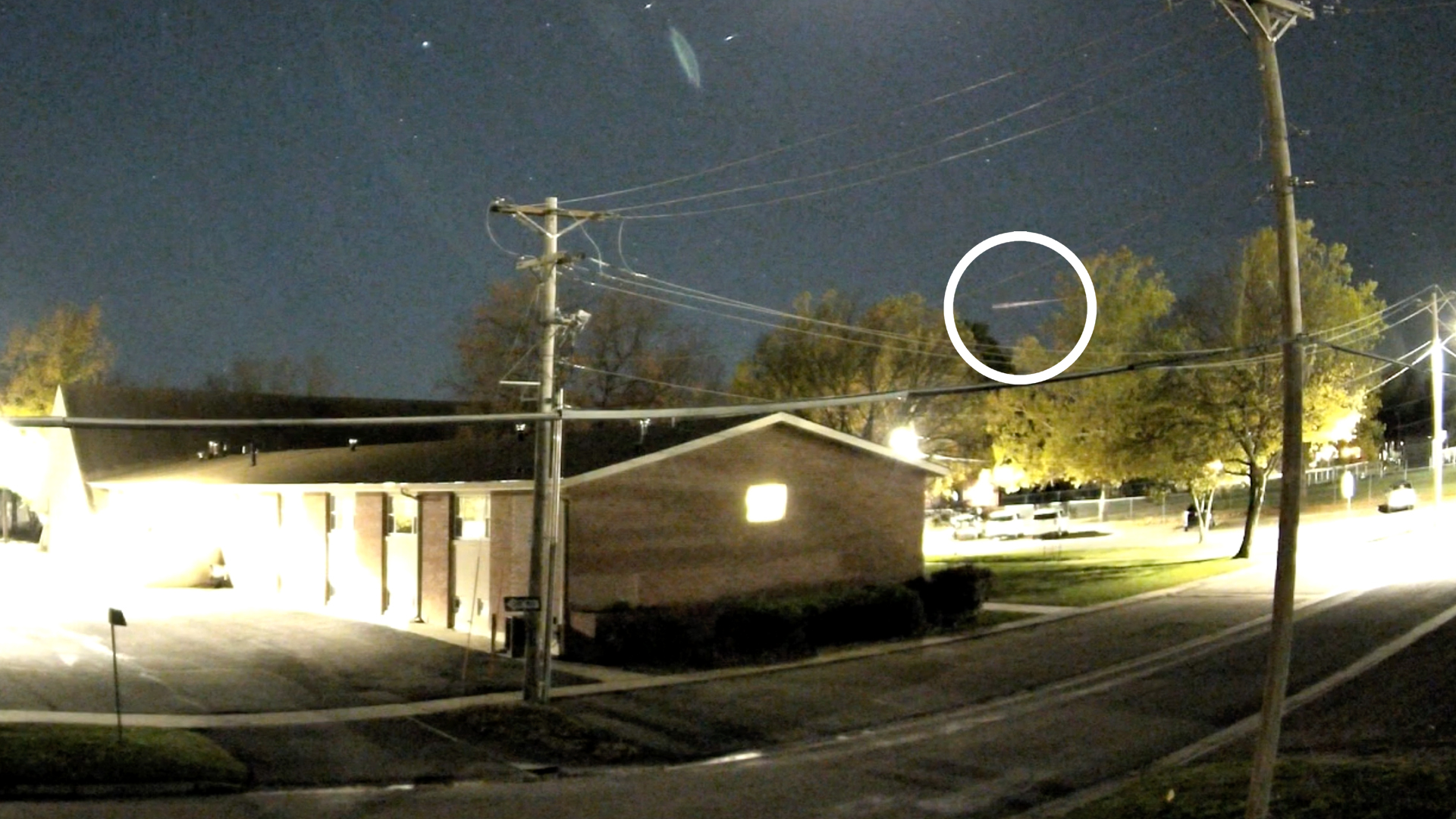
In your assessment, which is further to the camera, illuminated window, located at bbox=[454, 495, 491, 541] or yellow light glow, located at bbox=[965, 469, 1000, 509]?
yellow light glow, located at bbox=[965, 469, 1000, 509]

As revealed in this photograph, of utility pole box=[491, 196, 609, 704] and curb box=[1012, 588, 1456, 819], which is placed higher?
utility pole box=[491, 196, 609, 704]

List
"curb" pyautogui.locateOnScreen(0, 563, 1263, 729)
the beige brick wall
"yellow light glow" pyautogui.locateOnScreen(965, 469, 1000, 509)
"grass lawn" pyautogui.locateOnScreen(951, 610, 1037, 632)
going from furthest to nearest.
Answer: "yellow light glow" pyautogui.locateOnScreen(965, 469, 1000, 509), "grass lawn" pyautogui.locateOnScreen(951, 610, 1037, 632), the beige brick wall, "curb" pyautogui.locateOnScreen(0, 563, 1263, 729)

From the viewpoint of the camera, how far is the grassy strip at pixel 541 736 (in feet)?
60.3

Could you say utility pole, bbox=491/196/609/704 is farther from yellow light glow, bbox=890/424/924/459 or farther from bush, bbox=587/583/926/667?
yellow light glow, bbox=890/424/924/459

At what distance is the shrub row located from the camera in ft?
86.3

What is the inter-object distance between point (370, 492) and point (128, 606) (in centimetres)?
703

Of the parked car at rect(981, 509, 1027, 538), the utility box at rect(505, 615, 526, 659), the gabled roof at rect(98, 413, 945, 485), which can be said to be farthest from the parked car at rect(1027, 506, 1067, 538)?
the utility box at rect(505, 615, 526, 659)

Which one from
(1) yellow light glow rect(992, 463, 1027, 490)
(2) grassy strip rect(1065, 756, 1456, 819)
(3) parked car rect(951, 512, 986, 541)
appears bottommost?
(2) grassy strip rect(1065, 756, 1456, 819)

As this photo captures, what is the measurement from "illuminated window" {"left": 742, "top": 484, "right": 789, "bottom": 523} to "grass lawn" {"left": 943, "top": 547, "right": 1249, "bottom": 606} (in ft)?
32.0

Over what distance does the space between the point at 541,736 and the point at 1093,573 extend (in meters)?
29.2

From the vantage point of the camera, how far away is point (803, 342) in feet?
196

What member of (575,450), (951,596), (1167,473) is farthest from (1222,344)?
(575,450)

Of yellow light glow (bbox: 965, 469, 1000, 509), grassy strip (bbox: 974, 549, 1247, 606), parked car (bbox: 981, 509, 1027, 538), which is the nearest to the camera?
grassy strip (bbox: 974, 549, 1247, 606)

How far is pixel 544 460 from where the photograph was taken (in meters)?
21.5
